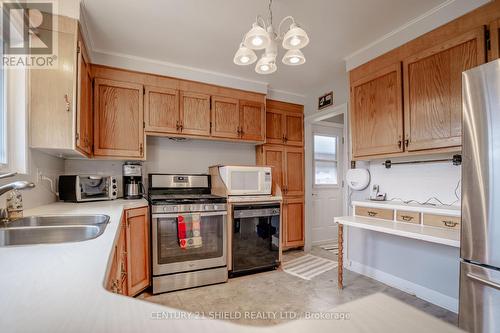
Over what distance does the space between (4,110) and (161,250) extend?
1657 millimetres

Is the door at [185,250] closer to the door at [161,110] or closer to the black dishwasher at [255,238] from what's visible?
the black dishwasher at [255,238]

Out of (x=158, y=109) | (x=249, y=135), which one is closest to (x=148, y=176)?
(x=158, y=109)

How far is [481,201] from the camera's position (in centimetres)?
129

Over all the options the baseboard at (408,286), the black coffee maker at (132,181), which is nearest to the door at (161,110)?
the black coffee maker at (132,181)

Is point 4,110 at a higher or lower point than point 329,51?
lower

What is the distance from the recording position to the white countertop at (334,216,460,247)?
165cm

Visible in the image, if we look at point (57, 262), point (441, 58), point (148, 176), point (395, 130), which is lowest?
point (57, 262)

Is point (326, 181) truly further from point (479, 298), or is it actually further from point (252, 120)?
point (479, 298)

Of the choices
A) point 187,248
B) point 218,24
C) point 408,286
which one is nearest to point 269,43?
point 218,24

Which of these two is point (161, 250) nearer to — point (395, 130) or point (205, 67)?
point (205, 67)

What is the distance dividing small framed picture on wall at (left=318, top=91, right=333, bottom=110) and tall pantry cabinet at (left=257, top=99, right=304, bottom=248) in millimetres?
411

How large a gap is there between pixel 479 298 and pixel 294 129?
2901 mm

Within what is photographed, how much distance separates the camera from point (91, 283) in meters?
0.59

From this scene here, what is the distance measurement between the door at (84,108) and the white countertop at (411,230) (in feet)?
8.03
